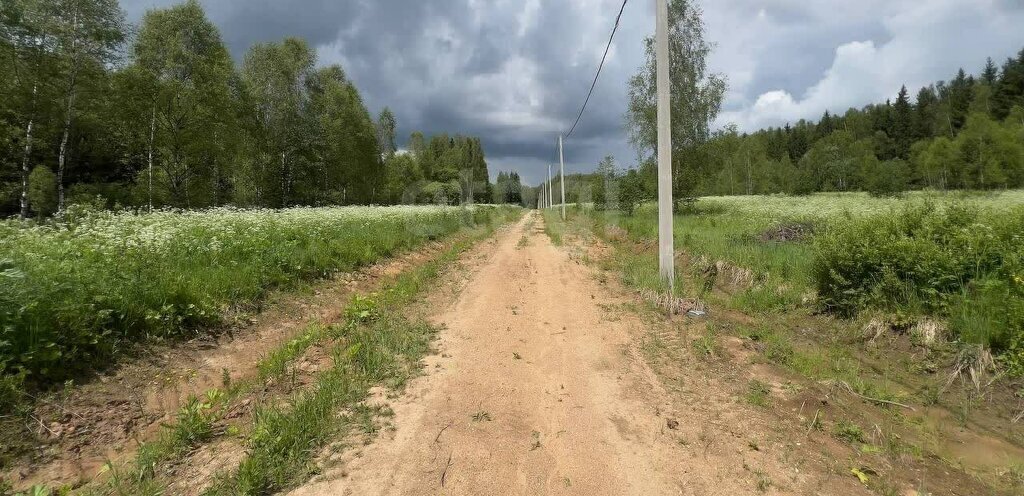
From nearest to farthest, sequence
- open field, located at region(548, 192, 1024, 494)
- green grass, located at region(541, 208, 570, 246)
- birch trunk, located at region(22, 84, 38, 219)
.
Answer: open field, located at region(548, 192, 1024, 494) < birch trunk, located at region(22, 84, 38, 219) < green grass, located at region(541, 208, 570, 246)

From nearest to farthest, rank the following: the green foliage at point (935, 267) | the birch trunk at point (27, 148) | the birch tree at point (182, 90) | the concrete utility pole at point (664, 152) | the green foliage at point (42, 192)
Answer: the green foliage at point (935, 267) → the concrete utility pole at point (664, 152) → the birch trunk at point (27, 148) → the green foliage at point (42, 192) → the birch tree at point (182, 90)

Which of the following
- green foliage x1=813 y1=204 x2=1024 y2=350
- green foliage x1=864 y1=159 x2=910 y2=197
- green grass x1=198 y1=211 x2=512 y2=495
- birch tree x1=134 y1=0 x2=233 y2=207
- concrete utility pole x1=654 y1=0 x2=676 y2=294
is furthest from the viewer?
green foliage x1=864 y1=159 x2=910 y2=197

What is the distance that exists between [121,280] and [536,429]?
5.28 m

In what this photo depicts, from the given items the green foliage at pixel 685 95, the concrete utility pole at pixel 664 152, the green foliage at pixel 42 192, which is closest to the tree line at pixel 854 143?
the green foliage at pixel 685 95

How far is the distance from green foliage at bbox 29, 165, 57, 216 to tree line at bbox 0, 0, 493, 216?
2.5 inches

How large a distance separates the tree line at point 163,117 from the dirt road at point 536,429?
11.4 m

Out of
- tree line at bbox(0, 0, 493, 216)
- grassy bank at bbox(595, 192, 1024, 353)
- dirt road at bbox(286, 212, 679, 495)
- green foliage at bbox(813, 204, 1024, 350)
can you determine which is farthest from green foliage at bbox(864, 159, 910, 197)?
dirt road at bbox(286, 212, 679, 495)

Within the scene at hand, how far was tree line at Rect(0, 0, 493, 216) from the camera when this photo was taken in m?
17.3

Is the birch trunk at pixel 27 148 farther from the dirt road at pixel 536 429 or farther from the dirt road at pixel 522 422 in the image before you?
the dirt road at pixel 536 429

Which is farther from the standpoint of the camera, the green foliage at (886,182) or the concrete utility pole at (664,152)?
the green foliage at (886,182)

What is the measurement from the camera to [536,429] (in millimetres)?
3600

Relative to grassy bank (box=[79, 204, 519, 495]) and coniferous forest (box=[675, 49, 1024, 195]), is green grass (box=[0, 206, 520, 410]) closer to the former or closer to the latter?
grassy bank (box=[79, 204, 519, 495])

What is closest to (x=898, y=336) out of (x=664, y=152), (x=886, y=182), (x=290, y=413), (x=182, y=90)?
(x=664, y=152)

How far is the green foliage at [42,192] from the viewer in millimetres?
20953
